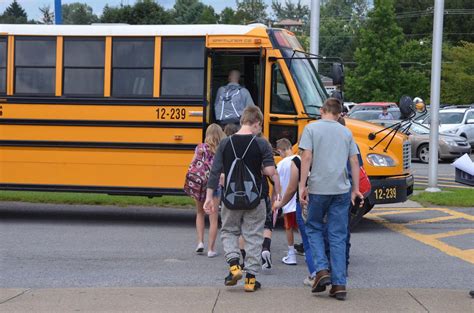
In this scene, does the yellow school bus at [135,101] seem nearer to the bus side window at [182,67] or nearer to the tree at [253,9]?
the bus side window at [182,67]

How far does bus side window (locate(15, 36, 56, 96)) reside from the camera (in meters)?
13.1

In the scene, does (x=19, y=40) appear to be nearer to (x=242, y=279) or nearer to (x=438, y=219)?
(x=242, y=279)

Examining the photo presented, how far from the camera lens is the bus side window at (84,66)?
13.0 meters

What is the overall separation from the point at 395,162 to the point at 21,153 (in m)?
5.55

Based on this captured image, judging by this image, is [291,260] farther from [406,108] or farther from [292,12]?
[292,12]

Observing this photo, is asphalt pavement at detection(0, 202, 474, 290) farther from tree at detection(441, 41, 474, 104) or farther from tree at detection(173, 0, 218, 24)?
tree at detection(173, 0, 218, 24)

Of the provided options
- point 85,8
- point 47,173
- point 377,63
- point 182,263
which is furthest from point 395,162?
point 85,8

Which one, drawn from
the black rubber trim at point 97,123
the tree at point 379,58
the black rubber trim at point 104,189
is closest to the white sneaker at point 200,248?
the black rubber trim at point 104,189

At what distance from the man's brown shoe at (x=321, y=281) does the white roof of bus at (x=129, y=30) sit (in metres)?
5.48

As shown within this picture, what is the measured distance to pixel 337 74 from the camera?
12.8 meters

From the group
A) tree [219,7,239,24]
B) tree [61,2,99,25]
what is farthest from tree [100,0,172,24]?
tree [61,2,99,25]

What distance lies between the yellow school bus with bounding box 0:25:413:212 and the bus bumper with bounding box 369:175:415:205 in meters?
0.02

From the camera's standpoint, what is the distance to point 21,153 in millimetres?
13156

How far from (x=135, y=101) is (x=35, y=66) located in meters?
1.66
